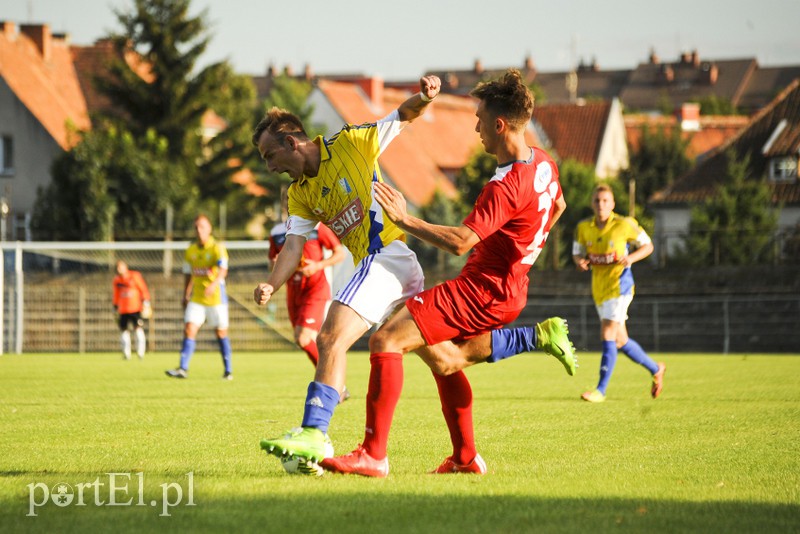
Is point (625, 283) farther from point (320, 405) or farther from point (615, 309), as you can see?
point (320, 405)

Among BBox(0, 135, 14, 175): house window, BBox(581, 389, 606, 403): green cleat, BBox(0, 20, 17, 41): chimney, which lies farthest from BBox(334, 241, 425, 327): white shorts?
BBox(0, 20, 17, 41): chimney

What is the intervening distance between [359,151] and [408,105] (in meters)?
0.45

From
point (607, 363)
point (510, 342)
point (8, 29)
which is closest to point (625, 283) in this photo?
point (607, 363)

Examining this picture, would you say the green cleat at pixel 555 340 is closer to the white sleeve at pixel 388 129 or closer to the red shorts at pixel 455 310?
the red shorts at pixel 455 310

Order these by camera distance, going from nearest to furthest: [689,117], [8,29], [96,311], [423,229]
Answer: [423,229] < [96,311] < [8,29] < [689,117]

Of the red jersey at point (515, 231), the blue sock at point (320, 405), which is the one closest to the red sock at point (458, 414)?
the red jersey at point (515, 231)

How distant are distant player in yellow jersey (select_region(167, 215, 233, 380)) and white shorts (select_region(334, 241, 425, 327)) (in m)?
10.6

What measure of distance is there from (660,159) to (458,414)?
5320cm

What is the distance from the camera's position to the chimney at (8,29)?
174 ft

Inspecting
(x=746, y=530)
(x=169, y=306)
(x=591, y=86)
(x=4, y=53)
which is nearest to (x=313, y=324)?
(x=746, y=530)

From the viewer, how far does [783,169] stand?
49.3 metres

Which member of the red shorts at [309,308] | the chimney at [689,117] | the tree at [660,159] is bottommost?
the red shorts at [309,308]

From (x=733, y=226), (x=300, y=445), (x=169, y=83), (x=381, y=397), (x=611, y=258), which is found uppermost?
(x=169, y=83)

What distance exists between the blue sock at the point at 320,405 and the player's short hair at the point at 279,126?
160 cm
